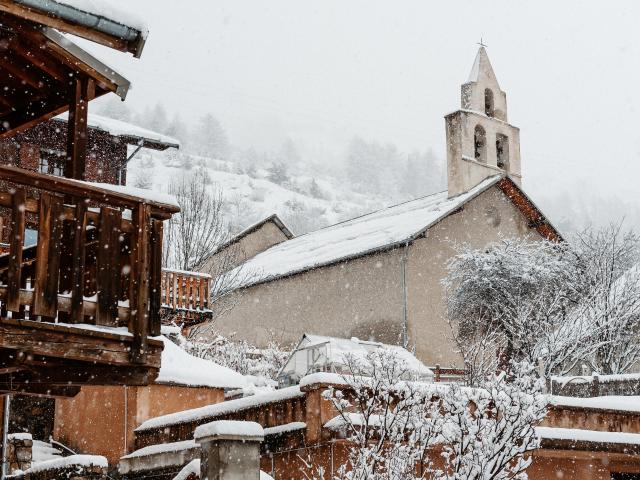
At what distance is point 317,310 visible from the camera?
99.1 ft

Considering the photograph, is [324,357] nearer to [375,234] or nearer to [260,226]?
[375,234]

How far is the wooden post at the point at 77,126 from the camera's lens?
792 centimetres

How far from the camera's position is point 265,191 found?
97.6 meters

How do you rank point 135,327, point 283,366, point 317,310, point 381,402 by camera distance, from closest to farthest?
point 135,327
point 381,402
point 283,366
point 317,310

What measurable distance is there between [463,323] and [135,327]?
20.6m

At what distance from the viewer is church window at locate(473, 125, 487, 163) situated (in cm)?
3203

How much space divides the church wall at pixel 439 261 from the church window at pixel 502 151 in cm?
279

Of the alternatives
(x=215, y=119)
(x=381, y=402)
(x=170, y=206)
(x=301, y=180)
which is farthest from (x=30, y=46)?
(x=215, y=119)

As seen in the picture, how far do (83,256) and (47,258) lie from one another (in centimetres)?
28

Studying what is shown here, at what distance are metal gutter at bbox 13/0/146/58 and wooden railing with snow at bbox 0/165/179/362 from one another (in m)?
1.33

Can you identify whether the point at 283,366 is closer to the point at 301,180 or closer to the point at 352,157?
the point at 301,180

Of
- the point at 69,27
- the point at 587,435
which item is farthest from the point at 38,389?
the point at 587,435

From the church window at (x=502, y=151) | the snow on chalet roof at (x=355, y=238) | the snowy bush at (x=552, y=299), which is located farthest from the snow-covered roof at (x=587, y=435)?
the church window at (x=502, y=151)

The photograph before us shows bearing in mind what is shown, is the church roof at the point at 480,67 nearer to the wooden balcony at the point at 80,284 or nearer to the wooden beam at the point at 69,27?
the wooden beam at the point at 69,27
